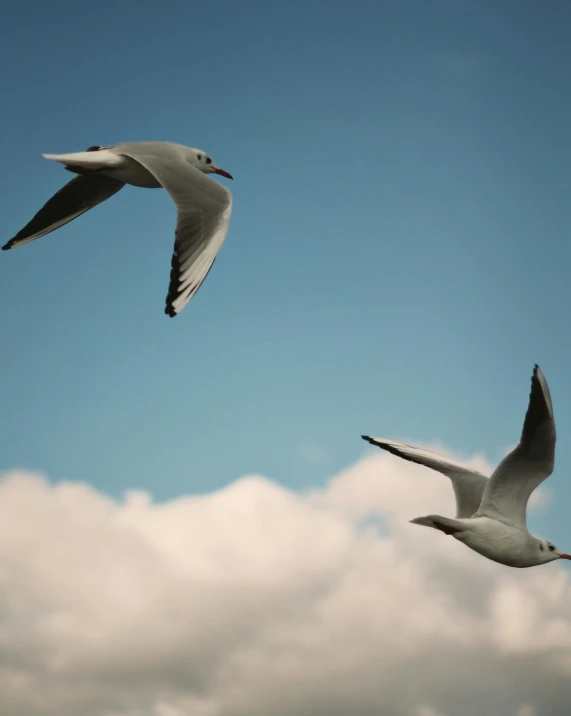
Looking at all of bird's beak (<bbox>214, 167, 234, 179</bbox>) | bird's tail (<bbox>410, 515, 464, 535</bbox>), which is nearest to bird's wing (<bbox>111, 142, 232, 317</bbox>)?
bird's beak (<bbox>214, 167, 234, 179</bbox>)

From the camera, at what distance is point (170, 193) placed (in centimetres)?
624

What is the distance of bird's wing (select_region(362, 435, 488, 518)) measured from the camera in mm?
7059

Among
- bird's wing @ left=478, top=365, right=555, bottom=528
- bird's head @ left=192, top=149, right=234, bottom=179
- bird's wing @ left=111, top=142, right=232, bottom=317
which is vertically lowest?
bird's wing @ left=478, top=365, right=555, bottom=528

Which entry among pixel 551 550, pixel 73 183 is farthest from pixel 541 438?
Answer: pixel 73 183

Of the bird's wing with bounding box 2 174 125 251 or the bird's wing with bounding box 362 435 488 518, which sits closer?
the bird's wing with bounding box 362 435 488 518

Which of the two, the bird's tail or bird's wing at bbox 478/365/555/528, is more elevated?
bird's wing at bbox 478/365/555/528

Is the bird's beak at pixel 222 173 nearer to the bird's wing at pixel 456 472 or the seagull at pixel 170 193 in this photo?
the seagull at pixel 170 193

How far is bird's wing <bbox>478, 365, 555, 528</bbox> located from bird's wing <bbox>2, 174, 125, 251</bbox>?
3973 millimetres

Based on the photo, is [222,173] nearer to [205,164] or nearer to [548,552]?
[205,164]

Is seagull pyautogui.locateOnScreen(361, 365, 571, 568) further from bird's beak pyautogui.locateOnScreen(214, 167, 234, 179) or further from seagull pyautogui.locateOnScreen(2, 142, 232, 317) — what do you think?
bird's beak pyautogui.locateOnScreen(214, 167, 234, 179)

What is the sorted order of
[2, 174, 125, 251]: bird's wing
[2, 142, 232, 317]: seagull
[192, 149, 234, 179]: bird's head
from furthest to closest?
1. [192, 149, 234, 179]: bird's head
2. [2, 174, 125, 251]: bird's wing
3. [2, 142, 232, 317]: seagull

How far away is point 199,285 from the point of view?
5.79 metres

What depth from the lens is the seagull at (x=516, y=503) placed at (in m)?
5.85

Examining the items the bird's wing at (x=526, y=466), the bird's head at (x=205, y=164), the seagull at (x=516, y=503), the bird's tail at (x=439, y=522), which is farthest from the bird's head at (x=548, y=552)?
the bird's head at (x=205, y=164)
